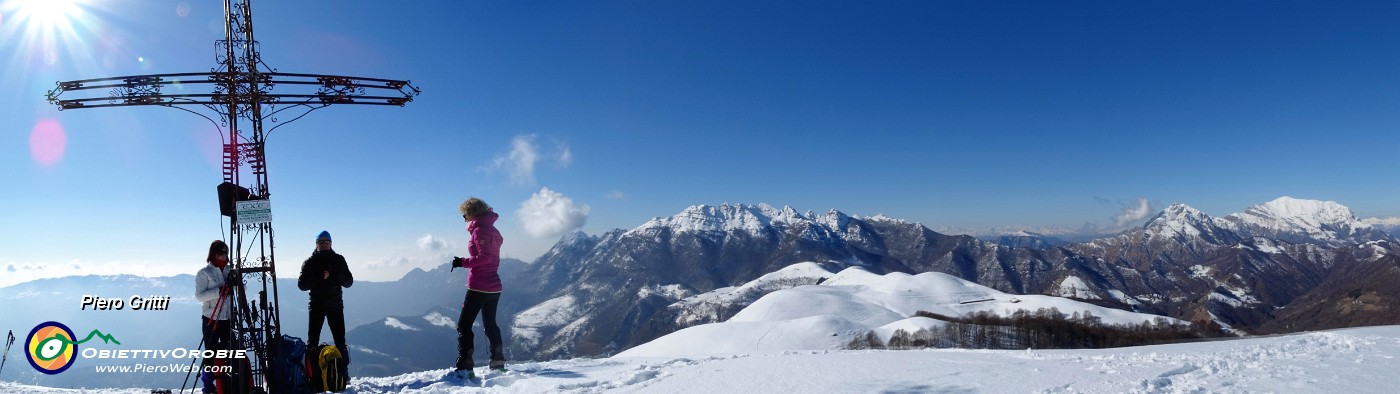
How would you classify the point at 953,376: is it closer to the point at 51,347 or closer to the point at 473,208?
the point at 473,208

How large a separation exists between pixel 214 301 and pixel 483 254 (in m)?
5.16

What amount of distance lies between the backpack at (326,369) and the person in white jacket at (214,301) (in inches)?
72.3

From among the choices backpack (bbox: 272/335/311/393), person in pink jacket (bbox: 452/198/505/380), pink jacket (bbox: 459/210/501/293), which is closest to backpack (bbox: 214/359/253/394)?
backpack (bbox: 272/335/311/393)

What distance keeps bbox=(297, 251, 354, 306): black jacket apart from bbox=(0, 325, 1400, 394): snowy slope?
1.79 meters

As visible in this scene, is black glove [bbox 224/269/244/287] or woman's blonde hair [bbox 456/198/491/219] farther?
black glove [bbox 224/269/244/287]

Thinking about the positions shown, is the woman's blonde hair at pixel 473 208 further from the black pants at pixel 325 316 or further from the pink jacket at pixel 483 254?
the black pants at pixel 325 316

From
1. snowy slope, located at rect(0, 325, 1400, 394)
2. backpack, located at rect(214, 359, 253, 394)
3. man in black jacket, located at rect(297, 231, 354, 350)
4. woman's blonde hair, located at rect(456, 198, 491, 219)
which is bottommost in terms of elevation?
snowy slope, located at rect(0, 325, 1400, 394)

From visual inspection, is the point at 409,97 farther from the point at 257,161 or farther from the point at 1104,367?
the point at 1104,367

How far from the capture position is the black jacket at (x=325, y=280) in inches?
451

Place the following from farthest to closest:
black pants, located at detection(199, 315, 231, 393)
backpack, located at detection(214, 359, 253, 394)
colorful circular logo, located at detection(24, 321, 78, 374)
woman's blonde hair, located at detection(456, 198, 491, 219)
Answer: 1. colorful circular logo, located at detection(24, 321, 78, 374)
2. woman's blonde hair, located at detection(456, 198, 491, 219)
3. black pants, located at detection(199, 315, 231, 393)
4. backpack, located at detection(214, 359, 253, 394)

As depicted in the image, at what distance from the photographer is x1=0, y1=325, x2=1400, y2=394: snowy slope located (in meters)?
9.29

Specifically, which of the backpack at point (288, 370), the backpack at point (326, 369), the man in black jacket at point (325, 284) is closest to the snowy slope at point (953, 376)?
the backpack at point (326, 369)

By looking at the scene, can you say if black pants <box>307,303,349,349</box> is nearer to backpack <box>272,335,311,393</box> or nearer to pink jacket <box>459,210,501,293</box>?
backpack <box>272,335,311,393</box>

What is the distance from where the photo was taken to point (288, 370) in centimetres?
1073
